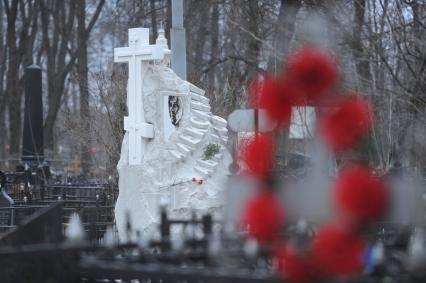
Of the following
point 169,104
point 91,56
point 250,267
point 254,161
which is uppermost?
point 91,56

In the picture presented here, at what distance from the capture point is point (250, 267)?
469cm

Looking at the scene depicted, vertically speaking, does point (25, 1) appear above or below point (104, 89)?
above

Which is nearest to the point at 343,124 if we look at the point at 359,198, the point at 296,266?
the point at 359,198

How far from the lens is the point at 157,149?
37.2ft

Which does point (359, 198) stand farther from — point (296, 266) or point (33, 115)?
point (33, 115)

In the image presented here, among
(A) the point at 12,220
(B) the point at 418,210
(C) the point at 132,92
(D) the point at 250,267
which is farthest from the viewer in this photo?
(C) the point at 132,92

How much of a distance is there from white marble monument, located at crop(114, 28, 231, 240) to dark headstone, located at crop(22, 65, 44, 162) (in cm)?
1329

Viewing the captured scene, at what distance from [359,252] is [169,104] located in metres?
8.39

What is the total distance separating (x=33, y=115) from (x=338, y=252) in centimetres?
2212

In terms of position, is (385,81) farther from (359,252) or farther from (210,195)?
(359,252)

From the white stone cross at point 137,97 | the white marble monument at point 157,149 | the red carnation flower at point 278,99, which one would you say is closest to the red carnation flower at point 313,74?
the red carnation flower at point 278,99

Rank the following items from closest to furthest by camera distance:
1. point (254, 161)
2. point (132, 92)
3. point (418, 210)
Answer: point (254, 161), point (418, 210), point (132, 92)

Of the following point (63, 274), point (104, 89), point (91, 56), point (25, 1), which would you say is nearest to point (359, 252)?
point (63, 274)

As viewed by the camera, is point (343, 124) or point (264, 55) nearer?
point (343, 124)
